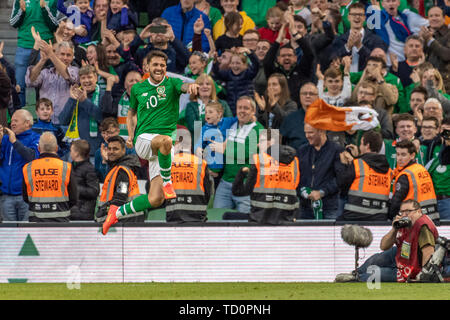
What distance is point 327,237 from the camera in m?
11.8

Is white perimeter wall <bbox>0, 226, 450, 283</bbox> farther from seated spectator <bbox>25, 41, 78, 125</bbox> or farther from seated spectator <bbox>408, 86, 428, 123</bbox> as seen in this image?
seated spectator <bbox>25, 41, 78, 125</bbox>

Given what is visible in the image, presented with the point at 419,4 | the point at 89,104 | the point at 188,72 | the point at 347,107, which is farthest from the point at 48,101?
the point at 419,4

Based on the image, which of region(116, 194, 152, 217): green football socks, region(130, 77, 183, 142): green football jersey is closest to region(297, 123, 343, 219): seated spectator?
region(130, 77, 183, 142): green football jersey

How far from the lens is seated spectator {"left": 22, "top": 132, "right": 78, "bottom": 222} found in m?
12.1

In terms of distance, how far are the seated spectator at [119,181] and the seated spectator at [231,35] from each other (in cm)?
356

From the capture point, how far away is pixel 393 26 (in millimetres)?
15430

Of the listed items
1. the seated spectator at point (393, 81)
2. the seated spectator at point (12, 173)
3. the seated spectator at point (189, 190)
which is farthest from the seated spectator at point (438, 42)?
the seated spectator at point (12, 173)

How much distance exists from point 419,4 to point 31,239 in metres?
8.45

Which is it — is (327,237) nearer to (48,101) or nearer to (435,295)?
(435,295)

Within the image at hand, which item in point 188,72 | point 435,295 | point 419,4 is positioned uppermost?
point 419,4

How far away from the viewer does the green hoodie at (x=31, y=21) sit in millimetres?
15750

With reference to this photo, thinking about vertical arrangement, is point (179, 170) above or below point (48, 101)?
below

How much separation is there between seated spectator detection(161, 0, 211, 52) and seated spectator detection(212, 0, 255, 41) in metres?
0.24

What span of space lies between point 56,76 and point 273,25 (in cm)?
385
